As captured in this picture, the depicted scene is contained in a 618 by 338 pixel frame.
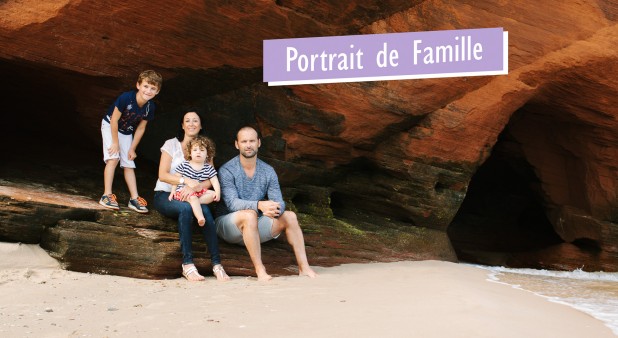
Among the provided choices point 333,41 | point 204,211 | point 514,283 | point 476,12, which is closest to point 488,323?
point 514,283

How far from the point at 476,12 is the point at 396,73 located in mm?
1358

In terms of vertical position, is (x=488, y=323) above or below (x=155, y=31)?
below

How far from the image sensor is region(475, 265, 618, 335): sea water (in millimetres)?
4509

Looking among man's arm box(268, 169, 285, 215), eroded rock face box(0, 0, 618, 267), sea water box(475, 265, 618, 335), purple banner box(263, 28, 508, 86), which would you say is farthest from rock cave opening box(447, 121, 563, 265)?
man's arm box(268, 169, 285, 215)

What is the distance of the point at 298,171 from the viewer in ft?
25.5

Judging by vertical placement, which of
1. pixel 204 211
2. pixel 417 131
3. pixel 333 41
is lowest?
pixel 204 211

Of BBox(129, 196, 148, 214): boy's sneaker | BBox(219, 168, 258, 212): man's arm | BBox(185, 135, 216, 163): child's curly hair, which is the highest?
BBox(185, 135, 216, 163): child's curly hair

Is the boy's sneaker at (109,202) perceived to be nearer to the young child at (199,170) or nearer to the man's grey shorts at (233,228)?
the young child at (199,170)

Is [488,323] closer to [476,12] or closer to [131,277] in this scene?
[131,277]

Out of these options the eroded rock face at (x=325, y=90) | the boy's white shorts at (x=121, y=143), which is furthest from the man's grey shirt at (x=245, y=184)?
the eroded rock face at (x=325, y=90)

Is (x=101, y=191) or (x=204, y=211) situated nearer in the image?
(x=204, y=211)

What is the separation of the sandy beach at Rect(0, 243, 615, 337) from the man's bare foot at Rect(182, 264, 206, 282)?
0.29 feet

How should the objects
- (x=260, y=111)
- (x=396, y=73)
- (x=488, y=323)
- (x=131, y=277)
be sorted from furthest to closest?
(x=260, y=111) < (x=396, y=73) < (x=131, y=277) < (x=488, y=323)

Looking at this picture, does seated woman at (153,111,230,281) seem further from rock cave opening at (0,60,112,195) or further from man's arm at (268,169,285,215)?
rock cave opening at (0,60,112,195)
